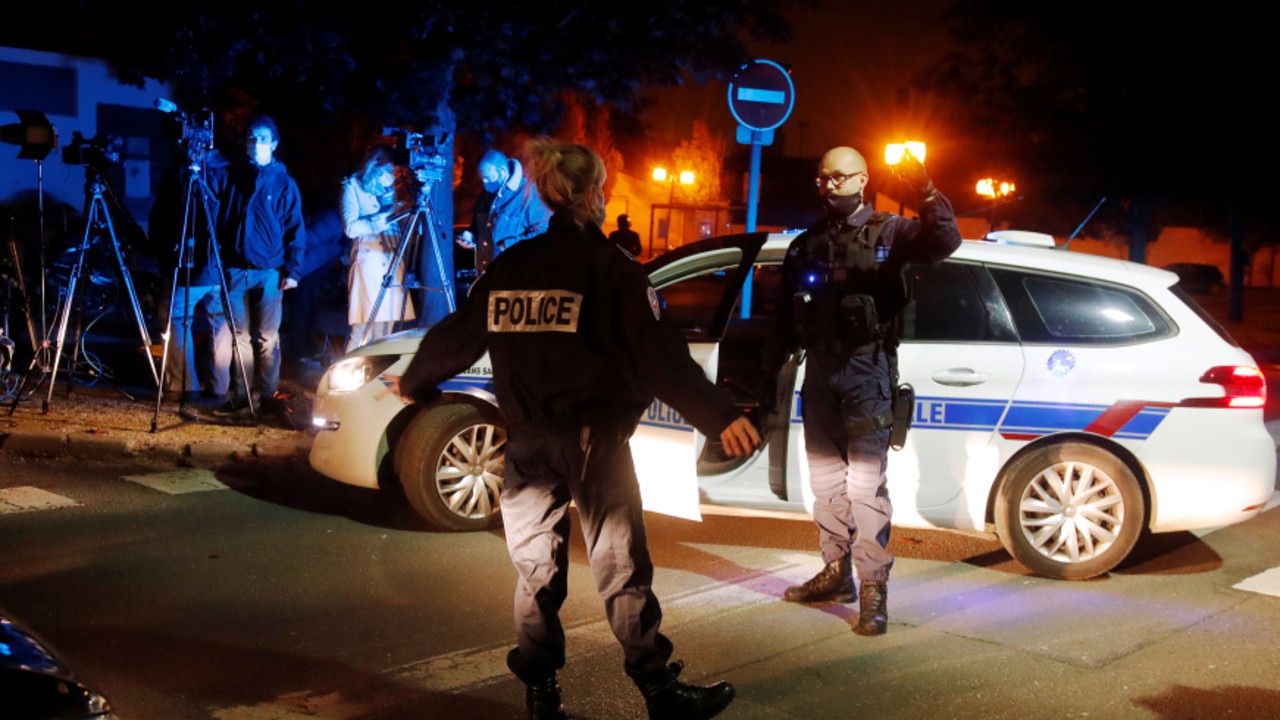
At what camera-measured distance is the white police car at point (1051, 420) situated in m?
5.73

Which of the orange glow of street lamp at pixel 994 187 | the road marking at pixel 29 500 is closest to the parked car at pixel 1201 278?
the orange glow of street lamp at pixel 994 187

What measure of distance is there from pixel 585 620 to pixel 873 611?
1.16 meters

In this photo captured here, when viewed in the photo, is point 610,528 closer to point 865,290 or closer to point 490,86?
point 865,290

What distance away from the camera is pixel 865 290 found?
507 centimetres

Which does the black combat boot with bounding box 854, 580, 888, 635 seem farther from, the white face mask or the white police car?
the white face mask

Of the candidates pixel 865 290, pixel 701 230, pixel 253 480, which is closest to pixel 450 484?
pixel 253 480

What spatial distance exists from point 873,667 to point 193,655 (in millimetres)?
2500

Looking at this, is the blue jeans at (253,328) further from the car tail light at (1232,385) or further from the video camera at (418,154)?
the car tail light at (1232,385)

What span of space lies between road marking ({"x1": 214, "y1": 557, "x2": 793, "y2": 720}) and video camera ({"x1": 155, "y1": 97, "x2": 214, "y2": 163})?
5047 millimetres

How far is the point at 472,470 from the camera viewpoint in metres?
6.41

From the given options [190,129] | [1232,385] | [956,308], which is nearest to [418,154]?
[190,129]

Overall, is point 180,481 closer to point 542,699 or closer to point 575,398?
point 542,699

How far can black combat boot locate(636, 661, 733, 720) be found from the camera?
379cm

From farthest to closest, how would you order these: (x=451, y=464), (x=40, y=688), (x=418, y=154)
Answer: (x=418, y=154) < (x=451, y=464) < (x=40, y=688)
